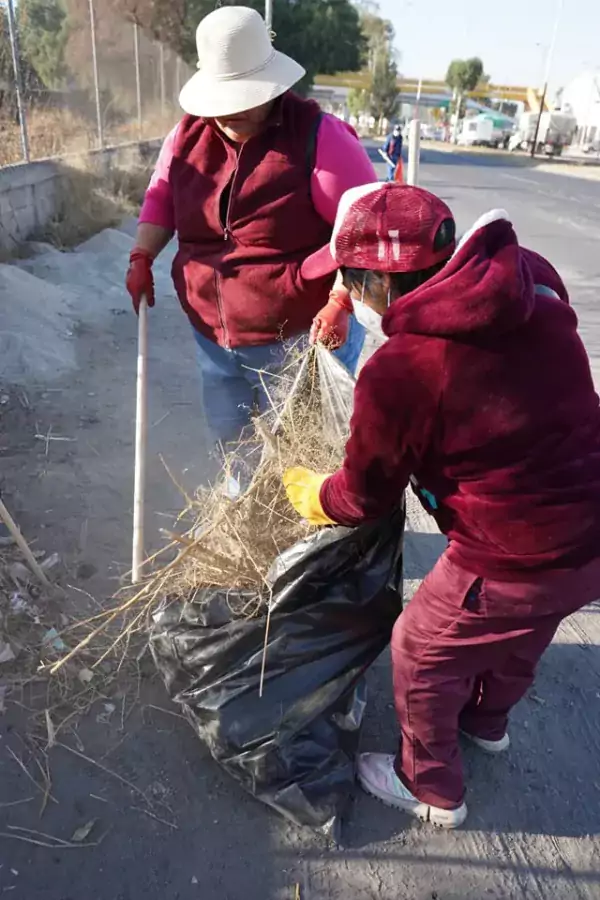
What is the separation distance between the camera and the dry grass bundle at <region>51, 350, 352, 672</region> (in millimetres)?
1951

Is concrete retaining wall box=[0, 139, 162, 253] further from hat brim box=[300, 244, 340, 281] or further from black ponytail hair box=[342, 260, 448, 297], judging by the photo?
black ponytail hair box=[342, 260, 448, 297]

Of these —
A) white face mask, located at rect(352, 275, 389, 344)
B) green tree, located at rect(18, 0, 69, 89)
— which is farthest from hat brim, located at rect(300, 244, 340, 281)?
green tree, located at rect(18, 0, 69, 89)

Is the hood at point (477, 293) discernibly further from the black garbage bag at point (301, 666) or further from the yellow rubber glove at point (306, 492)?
the black garbage bag at point (301, 666)

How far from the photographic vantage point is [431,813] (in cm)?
196

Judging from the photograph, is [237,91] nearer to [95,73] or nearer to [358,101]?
[95,73]

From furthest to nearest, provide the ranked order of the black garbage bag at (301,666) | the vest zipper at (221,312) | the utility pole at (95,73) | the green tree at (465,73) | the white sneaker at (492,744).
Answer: the green tree at (465,73) → the utility pole at (95,73) → the vest zipper at (221,312) → the white sneaker at (492,744) → the black garbage bag at (301,666)

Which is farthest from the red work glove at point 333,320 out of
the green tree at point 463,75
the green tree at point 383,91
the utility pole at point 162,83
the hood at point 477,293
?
the green tree at point 463,75

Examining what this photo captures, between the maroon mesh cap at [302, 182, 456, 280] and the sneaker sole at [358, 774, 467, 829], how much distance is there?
139cm

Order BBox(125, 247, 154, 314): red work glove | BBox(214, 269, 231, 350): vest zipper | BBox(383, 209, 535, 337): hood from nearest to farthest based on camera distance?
BBox(383, 209, 535, 337): hood, BBox(214, 269, 231, 350): vest zipper, BBox(125, 247, 154, 314): red work glove

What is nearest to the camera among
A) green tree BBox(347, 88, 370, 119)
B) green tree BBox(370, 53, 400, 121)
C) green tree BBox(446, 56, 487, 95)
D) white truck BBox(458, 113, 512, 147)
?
white truck BBox(458, 113, 512, 147)

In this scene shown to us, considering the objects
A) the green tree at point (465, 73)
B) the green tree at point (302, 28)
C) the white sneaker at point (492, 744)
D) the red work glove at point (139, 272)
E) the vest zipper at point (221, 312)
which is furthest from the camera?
the green tree at point (465, 73)

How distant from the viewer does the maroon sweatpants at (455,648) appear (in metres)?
1.64

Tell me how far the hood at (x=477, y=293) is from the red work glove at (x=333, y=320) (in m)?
0.67

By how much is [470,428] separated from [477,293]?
0.90 ft
